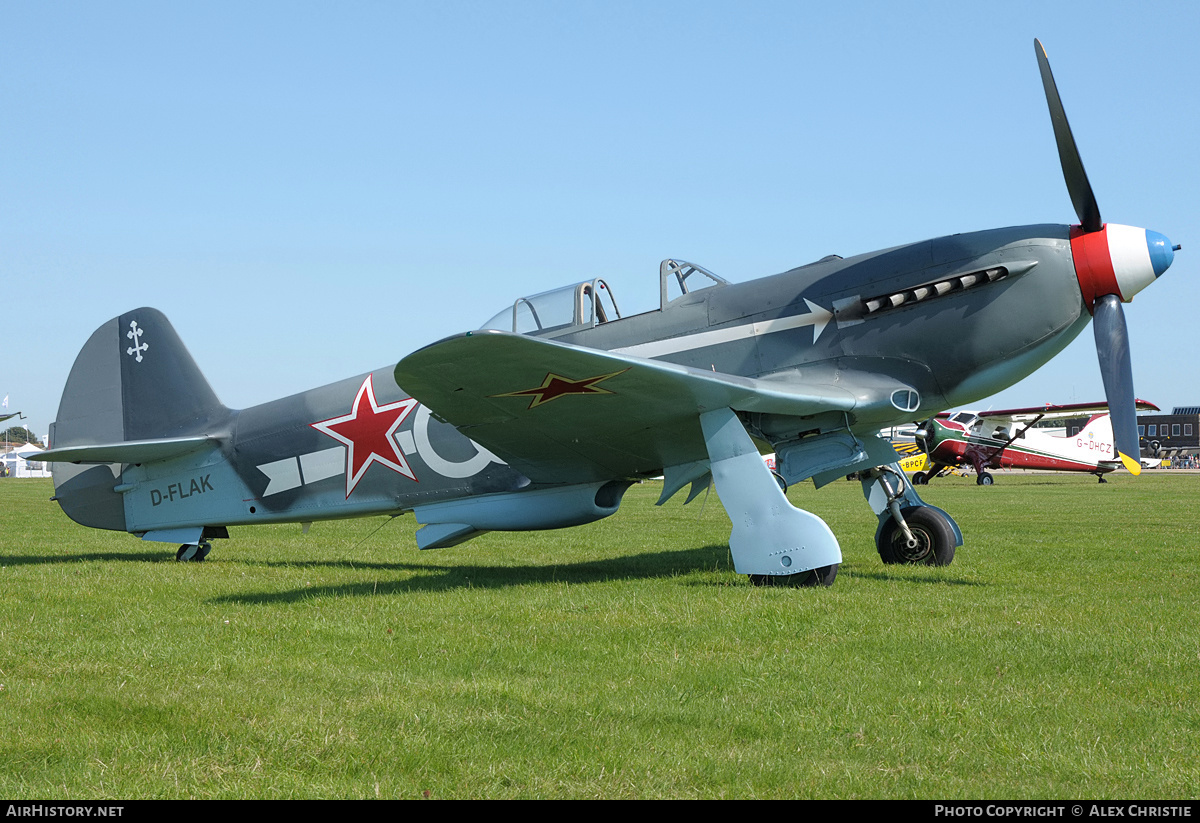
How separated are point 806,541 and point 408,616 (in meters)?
2.79

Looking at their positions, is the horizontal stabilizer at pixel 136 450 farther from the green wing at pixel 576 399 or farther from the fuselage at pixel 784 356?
the green wing at pixel 576 399

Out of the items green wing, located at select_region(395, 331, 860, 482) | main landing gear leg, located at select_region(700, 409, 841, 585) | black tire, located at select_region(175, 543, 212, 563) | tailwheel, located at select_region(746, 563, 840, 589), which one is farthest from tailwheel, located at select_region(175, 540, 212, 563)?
tailwheel, located at select_region(746, 563, 840, 589)

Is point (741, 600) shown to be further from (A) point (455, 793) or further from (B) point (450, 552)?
(B) point (450, 552)

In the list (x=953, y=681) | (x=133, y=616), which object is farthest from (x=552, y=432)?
(x=953, y=681)

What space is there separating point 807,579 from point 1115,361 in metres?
2.83

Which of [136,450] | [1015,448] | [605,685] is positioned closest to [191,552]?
[136,450]

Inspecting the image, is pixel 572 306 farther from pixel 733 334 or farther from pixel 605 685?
pixel 605 685

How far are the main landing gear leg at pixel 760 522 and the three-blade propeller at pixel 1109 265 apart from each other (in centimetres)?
242

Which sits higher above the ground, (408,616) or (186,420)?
(186,420)

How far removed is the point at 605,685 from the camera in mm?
4086

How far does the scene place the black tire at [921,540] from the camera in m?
8.59

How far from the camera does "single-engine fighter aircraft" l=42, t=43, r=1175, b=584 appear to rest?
6.89 metres

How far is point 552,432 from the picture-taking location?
302 inches

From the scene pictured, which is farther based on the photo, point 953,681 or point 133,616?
point 133,616
